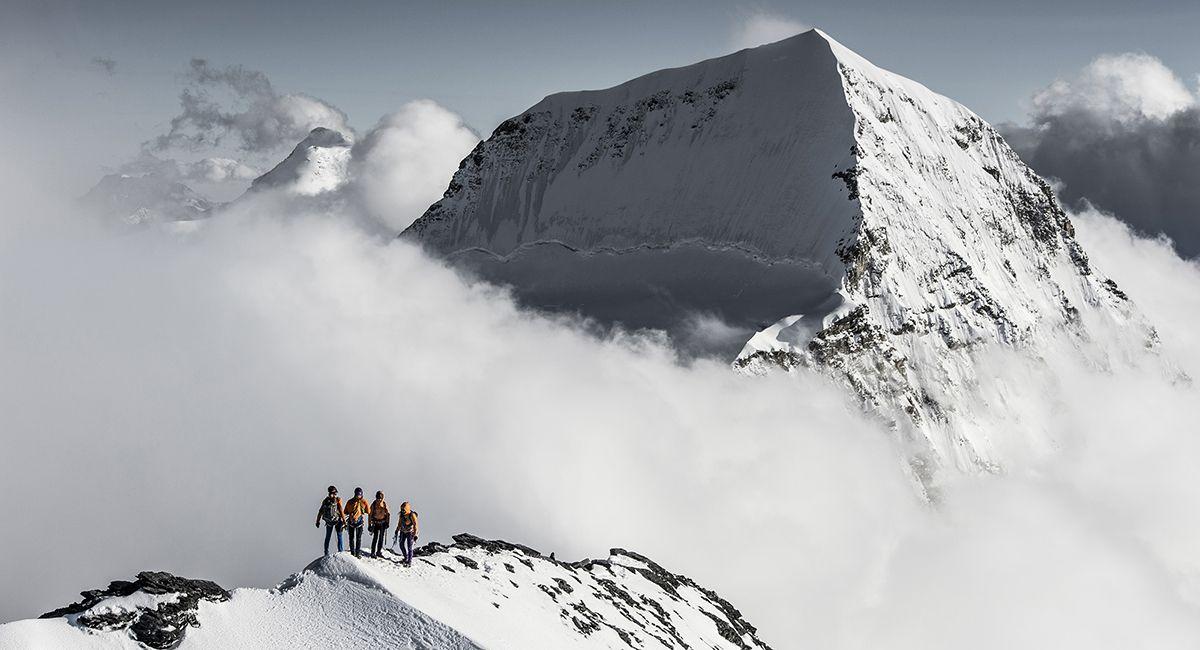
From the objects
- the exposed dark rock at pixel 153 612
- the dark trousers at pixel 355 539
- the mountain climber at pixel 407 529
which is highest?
the mountain climber at pixel 407 529

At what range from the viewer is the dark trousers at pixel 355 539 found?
32691 mm

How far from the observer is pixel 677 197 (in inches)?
6058

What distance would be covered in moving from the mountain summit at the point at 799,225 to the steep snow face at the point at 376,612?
8621 centimetres

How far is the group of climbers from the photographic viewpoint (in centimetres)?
3241

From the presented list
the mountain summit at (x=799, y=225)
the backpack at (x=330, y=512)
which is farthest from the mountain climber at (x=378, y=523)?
the mountain summit at (x=799, y=225)

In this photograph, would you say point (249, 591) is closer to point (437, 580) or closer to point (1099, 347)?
point (437, 580)

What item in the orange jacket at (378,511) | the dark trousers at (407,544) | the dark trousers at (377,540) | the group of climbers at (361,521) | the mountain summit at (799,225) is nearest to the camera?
the group of climbers at (361,521)

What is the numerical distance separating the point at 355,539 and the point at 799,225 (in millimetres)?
114396

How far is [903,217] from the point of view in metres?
149

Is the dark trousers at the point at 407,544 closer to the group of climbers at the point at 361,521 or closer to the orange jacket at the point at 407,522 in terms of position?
the group of climbers at the point at 361,521

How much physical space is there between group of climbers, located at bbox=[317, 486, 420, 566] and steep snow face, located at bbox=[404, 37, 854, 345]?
9742 centimetres

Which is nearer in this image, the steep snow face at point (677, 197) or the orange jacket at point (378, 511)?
the orange jacket at point (378, 511)

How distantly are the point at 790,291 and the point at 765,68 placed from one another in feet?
139

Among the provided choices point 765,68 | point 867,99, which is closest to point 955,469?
point 867,99
